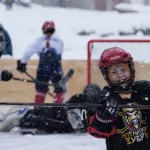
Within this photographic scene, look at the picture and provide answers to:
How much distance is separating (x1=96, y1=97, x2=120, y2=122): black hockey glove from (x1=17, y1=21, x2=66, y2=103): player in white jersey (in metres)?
3.65

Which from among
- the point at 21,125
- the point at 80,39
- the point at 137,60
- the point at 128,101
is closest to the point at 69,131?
the point at 21,125

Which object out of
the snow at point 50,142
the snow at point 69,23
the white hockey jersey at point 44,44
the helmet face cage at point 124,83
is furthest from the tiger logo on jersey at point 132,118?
the snow at point 69,23

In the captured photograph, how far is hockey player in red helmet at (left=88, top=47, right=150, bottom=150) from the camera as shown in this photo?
304 cm

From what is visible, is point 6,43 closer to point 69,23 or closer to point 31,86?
point 31,86

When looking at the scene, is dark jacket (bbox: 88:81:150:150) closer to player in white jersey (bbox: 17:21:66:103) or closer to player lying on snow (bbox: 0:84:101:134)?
player lying on snow (bbox: 0:84:101:134)

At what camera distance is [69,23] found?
16.8 meters

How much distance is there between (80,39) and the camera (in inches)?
608

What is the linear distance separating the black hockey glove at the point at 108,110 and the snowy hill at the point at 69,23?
10817mm

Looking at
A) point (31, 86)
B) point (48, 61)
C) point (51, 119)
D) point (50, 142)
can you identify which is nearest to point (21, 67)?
point (48, 61)

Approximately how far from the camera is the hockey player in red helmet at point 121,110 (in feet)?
9.98

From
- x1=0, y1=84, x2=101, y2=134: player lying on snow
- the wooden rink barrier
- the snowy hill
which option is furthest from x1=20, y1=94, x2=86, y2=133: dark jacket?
the snowy hill

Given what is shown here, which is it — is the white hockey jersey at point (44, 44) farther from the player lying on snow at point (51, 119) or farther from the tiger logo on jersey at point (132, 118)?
the tiger logo on jersey at point (132, 118)

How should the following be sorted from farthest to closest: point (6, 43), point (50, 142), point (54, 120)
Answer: point (6, 43) < point (54, 120) < point (50, 142)

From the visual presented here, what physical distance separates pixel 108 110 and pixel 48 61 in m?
3.86
